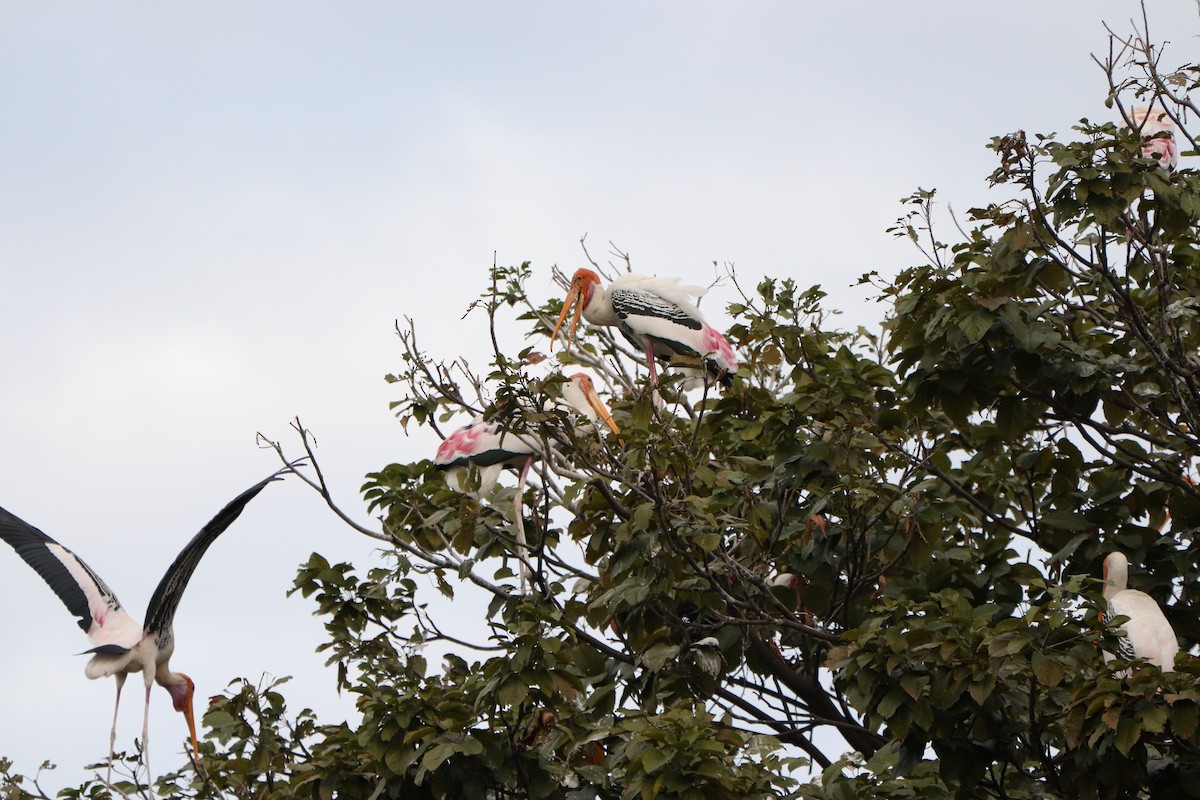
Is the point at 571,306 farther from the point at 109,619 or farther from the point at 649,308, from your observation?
the point at 109,619

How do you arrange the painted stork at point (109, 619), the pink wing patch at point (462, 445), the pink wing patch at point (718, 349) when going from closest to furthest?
the painted stork at point (109, 619), the pink wing patch at point (462, 445), the pink wing patch at point (718, 349)

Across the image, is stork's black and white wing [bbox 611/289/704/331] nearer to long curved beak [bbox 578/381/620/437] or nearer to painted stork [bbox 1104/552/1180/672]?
long curved beak [bbox 578/381/620/437]

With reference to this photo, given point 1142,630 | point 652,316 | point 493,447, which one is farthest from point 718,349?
point 1142,630

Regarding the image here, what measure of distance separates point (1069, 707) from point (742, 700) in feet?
7.61

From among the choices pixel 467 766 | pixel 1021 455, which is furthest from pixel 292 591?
pixel 1021 455

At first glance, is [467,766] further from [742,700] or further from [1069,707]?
[1069,707]

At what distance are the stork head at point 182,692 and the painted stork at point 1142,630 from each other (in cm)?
473

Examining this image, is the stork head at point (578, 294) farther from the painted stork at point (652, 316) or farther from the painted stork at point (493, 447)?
the painted stork at point (493, 447)

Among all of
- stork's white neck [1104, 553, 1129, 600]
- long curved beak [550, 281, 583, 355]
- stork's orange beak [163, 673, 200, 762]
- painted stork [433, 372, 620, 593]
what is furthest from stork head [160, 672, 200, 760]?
stork's white neck [1104, 553, 1129, 600]

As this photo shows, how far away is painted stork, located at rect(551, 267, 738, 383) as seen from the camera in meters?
8.69

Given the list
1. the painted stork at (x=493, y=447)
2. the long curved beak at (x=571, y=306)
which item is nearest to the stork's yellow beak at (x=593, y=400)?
the painted stork at (x=493, y=447)

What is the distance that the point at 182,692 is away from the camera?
8266 mm

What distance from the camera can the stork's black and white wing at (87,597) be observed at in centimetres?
764

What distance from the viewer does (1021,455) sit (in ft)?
23.3
